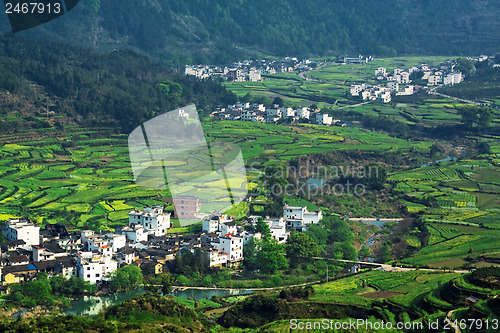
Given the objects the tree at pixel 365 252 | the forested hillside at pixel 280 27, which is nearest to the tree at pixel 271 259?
the tree at pixel 365 252

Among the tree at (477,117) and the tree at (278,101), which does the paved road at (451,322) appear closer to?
the tree at (477,117)

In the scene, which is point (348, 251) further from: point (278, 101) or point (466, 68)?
point (466, 68)

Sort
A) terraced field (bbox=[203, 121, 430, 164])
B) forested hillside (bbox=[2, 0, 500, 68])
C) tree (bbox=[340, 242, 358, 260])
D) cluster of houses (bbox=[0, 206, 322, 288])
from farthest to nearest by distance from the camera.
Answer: forested hillside (bbox=[2, 0, 500, 68]), terraced field (bbox=[203, 121, 430, 164]), tree (bbox=[340, 242, 358, 260]), cluster of houses (bbox=[0, 206, 322, 288])

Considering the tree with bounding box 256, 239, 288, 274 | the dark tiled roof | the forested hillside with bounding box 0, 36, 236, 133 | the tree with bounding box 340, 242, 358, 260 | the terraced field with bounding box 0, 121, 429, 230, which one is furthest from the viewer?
→ the forested hillside with bounding box 0, 36, 236, 133

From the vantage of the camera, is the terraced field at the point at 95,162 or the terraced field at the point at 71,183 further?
the terraced field at the point at 95,162

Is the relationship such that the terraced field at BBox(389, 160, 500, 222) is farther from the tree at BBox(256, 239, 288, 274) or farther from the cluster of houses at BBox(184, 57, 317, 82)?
the cluster of houses at BBox(184, 57, 317, 82)

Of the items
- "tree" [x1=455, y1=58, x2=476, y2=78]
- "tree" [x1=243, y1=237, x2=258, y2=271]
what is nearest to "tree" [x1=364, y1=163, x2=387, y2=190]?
"tree" [x1=243, y1=237, x2=258, y2=271]

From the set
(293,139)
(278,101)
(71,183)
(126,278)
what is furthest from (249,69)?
(126,278)
